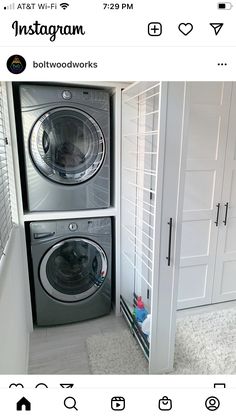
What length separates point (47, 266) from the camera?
1.78 metres

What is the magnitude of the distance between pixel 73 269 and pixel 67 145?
91 cm

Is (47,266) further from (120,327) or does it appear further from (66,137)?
(66,137)

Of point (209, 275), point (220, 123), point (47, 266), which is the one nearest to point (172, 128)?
point (220, 123)

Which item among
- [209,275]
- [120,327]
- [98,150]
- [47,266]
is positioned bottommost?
[120,327]

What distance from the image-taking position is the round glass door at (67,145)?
5.28 ft
